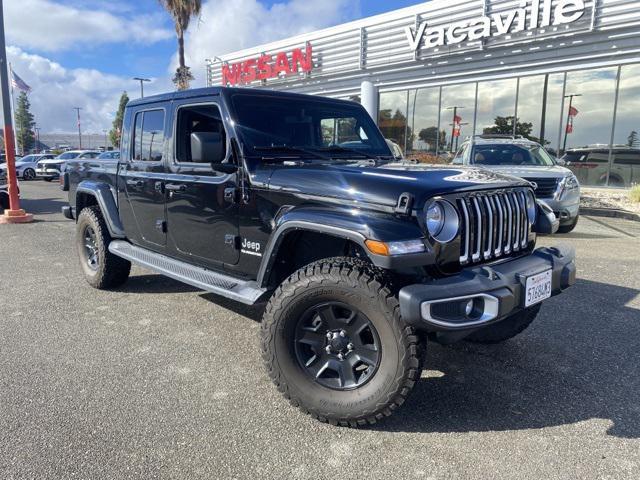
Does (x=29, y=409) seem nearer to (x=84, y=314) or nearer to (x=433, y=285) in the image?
(x=84, y=314)

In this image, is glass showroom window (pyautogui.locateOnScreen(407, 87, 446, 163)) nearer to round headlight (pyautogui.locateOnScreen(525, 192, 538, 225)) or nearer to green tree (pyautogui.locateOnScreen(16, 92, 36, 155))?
round headlight (pyautogui.locateOnScreen(525, 192, 538, 225))

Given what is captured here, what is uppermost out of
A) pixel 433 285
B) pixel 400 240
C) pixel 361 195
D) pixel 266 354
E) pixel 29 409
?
pixel 361 195

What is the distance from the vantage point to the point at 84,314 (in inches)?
179

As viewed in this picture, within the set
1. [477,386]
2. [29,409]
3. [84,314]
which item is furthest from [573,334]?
[84,314]

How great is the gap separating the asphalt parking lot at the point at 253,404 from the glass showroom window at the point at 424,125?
1267 cm

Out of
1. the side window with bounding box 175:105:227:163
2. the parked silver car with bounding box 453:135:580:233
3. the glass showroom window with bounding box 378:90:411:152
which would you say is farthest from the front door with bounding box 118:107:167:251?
the glass showroom window with bounding box 378:90:411:152

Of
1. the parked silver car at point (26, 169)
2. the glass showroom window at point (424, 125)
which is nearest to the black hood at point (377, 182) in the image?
the glass showroom window at point (424, 125)

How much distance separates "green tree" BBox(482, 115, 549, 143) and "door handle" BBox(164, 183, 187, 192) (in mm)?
13545

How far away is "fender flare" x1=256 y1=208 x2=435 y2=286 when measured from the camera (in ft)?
8.17

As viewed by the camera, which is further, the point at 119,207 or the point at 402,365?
the point at 119,207

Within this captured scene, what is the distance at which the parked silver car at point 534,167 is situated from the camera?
8.19m

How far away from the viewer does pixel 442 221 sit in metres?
2.64

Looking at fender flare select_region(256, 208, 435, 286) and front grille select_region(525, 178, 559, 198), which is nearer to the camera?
fender flare select_region(256, 208, 435, 286)

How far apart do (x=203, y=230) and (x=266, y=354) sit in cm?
126
